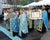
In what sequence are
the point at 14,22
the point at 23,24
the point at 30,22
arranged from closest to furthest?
1. the point at 14,22
2. the point at 23,24
3. the point at 30,22

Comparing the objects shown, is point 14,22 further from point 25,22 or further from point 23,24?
point 25,22

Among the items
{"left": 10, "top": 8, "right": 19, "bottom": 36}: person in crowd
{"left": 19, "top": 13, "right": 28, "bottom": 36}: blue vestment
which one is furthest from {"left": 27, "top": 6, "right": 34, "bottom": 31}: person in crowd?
{"left": 10, "top": 8, "right": 19, "bottom": 36}: person in crowd

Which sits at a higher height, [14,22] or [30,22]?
[14,22]

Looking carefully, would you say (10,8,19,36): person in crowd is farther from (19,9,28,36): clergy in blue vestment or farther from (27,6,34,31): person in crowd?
(27,6,34,31): person in crowd

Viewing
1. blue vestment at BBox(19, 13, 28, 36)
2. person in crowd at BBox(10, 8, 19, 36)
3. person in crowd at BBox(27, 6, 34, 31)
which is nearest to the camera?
person in crowd at BBox(10, 8, 19, 36)

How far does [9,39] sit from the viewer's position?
5.55 meters

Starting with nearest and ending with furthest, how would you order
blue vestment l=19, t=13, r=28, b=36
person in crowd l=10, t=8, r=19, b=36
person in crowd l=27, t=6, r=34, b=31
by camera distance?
1. person in crowd l=10, t=8, r=19, b=36
2. blue vestment l=19, t=13, r=28, b=36
3. person in crowd l=27, t=6, r=34, b=31

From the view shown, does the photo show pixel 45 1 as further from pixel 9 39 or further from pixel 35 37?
pixel 9 39

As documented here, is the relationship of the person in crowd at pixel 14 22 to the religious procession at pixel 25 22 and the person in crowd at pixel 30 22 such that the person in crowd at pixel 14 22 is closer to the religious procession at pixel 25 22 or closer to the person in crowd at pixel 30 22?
the religious procession at pixel 25 22

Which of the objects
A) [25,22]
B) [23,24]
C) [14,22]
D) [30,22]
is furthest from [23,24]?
Result: [30,22]

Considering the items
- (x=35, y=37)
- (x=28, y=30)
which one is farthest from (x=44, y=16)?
(x=35, y=37)

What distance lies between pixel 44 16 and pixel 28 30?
4.24 ft

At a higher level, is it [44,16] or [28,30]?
[44,16]

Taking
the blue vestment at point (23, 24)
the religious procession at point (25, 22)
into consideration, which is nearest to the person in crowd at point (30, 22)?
the religious procession at point (25, 22)
